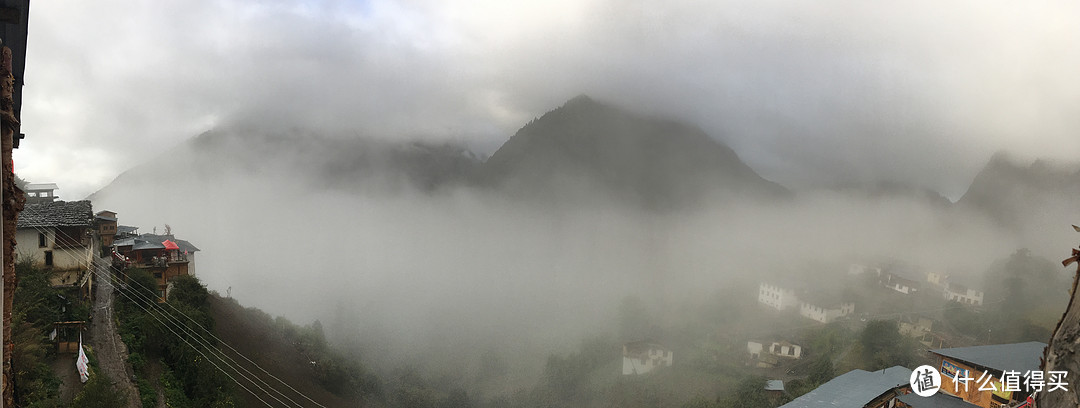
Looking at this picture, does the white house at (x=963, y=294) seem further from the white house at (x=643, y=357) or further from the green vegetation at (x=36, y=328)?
the green vegetation at (x=36, y=328)

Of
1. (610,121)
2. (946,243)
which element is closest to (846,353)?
(946,243)

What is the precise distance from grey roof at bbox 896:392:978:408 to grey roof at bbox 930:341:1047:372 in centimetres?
175

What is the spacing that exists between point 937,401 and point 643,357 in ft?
98.0

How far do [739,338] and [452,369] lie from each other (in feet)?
104

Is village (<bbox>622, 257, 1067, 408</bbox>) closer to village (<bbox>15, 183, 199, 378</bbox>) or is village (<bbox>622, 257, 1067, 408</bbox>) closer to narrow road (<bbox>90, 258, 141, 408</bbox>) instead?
narrow road (<bbox>90, 258, 141, 408</bbox>)

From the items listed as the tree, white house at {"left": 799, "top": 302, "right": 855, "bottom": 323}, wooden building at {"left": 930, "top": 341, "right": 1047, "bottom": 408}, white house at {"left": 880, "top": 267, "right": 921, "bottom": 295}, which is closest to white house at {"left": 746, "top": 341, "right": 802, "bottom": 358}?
the tree

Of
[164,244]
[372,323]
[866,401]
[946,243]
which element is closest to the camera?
[866,401]

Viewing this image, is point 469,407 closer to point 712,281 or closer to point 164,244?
point 164,244

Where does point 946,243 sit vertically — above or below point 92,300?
above

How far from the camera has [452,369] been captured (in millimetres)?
53750

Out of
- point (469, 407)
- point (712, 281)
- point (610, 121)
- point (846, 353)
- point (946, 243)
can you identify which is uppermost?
point (610, 121)

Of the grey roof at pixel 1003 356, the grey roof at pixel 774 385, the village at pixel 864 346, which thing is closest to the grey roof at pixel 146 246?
the village at pixel 864 346

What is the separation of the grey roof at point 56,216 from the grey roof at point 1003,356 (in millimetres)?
38172

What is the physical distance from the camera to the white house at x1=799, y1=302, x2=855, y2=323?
58.4m
